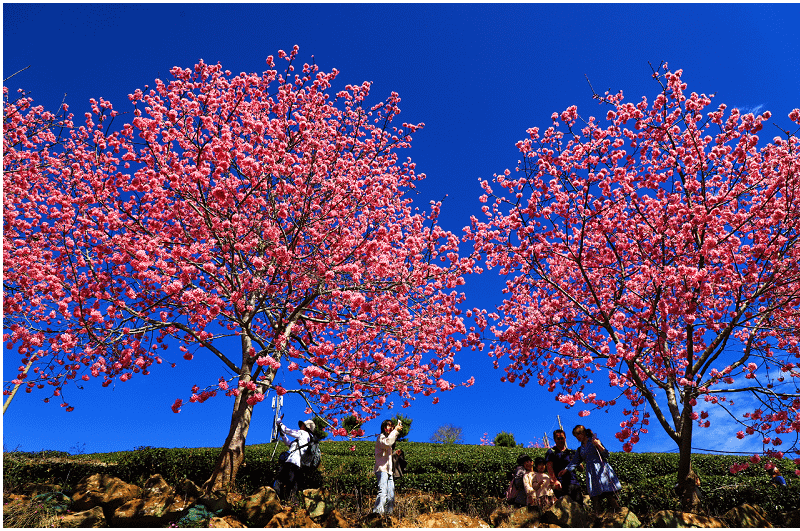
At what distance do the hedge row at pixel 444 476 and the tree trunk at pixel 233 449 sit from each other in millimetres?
470

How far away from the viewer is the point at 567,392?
10.5 m

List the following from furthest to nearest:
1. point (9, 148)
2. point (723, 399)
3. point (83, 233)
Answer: point (9, 148)
point (83, 233)
point (723, 399)

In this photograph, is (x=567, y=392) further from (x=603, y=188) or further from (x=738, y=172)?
(x=738, y=172)

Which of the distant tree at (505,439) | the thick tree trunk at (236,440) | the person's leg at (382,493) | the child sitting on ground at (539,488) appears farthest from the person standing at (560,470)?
the distant tree at (505,439)

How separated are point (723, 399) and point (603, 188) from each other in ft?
14.7

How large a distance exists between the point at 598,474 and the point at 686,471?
2.13m

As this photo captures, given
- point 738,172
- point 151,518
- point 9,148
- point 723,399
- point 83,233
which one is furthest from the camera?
point 9,148

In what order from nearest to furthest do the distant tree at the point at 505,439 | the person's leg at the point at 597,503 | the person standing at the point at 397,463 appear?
the person's leg at the point at 597,503 → the person standing at the point at 397,463 → the distant tree at the point at 505,439

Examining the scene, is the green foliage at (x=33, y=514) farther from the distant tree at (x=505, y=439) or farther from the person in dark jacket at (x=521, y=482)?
the distant tree at (x=505, y=439)

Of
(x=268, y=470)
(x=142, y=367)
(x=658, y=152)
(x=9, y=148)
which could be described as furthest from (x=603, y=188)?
(x=9, y=148)

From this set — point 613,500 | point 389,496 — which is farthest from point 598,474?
point 389,496

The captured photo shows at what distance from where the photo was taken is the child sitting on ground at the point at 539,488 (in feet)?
25.3

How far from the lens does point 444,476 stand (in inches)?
419

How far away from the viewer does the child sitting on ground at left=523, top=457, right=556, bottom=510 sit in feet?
25.3
